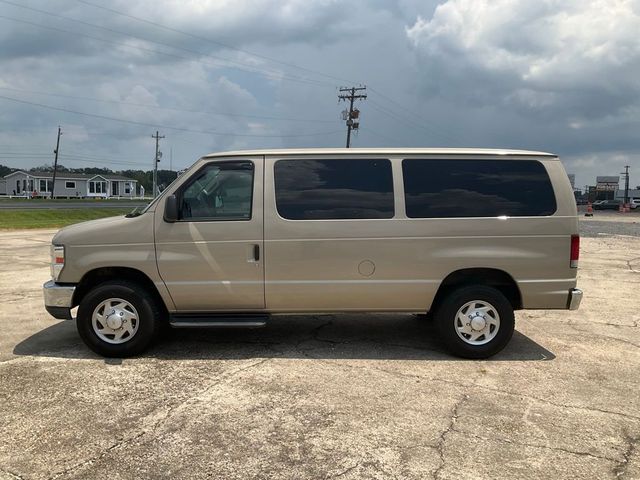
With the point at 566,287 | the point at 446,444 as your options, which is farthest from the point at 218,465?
the point at 566,287

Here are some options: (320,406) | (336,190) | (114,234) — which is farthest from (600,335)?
(114,234)

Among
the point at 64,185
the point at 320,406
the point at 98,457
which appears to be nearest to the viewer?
the point at 98,457

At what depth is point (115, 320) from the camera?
518 cm

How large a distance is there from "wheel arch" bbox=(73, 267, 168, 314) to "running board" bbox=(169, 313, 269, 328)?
0.24 metres

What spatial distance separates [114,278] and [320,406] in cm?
256

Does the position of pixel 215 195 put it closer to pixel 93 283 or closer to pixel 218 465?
pixel 93 283

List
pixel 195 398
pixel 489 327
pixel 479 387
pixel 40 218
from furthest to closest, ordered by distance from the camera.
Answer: pixel 40 218
pixel 489 327
pixel 479 387
pixel 195 398

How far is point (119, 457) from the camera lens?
3367 mm

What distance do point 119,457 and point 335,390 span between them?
1.80 metres

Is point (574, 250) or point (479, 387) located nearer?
point (479, 387)

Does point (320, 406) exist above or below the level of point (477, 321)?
below

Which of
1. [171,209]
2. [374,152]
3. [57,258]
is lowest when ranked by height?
[57,258]

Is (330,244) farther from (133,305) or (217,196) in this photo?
(133,305)

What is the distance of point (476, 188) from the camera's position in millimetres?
5258
